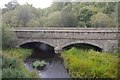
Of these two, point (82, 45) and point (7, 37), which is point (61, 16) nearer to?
point (82, 45)

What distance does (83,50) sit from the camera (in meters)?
16.1

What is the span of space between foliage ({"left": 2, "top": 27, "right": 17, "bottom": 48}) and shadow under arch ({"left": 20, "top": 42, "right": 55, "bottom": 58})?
42.0 inches

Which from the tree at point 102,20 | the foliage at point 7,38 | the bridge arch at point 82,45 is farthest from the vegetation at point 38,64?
the tree at point 102,20

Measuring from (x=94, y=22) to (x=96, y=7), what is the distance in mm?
2397

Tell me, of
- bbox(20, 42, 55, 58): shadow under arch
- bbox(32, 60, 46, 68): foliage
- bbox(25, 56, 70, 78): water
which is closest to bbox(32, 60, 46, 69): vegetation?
bbox(32, 60, 46, 68): foliage

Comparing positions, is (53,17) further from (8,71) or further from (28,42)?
(8,71)

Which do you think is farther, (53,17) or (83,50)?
(53,17)

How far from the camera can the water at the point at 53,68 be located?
12.9m

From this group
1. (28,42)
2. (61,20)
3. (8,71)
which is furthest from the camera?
(61,20)

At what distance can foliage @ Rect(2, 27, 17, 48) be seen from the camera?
15.5 meters

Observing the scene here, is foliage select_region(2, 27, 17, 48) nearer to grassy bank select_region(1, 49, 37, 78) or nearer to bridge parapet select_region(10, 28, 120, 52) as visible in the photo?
bridge parapet select_region(10, 28, 120, 52)

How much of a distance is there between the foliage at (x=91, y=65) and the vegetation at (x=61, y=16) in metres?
4.45

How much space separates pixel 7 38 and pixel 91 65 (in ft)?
16.5

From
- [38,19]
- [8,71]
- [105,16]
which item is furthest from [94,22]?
[8,71]
